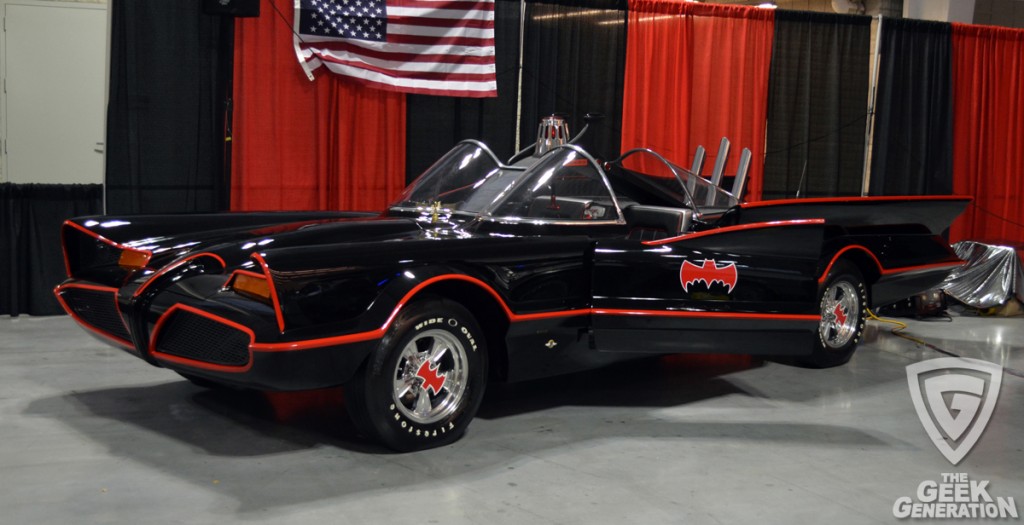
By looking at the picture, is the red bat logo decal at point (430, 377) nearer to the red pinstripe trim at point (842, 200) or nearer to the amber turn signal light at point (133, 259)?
the amber turn signal light at point (133, 259)

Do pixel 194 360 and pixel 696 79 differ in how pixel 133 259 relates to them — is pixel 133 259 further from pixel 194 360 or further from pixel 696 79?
pixel 696 79

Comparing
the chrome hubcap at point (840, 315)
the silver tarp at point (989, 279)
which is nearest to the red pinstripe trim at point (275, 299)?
the chrome hubcap at point (840, 315)

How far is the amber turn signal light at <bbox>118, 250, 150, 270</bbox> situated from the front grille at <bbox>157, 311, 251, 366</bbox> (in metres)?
0.68

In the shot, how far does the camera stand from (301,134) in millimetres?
7359

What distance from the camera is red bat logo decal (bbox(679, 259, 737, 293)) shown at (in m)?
4.61

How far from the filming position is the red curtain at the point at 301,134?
282 inches

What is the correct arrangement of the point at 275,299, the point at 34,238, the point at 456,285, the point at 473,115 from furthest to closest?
the point at 473,115, the point at 34,238, the point at 456,285, the point at 275,299

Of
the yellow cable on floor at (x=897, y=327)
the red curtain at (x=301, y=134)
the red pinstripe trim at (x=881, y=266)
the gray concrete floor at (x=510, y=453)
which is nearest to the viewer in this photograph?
the gray concrete floor at (x=510, y=453)

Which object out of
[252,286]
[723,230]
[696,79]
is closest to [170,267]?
[252,286]

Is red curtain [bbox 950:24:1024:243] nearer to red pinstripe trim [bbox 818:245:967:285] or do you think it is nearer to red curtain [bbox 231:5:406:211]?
red pinstripe trim [bbox 818:245:967:285]

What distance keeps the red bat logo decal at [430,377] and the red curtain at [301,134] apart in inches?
146

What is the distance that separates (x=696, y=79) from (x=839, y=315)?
3.30 m

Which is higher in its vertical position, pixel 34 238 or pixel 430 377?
pixel 34 238

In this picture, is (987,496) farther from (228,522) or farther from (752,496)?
(228,522)
